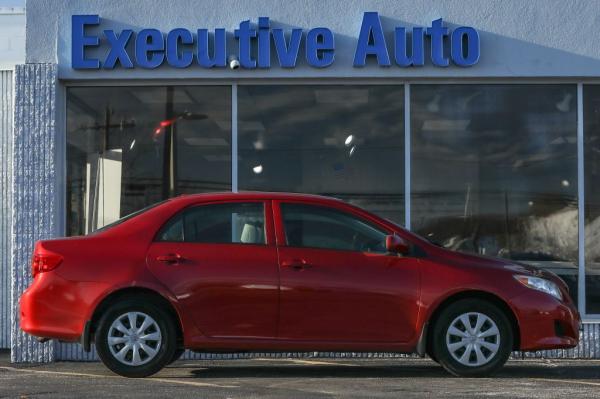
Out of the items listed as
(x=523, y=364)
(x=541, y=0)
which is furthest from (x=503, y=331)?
(x=541, y=0)

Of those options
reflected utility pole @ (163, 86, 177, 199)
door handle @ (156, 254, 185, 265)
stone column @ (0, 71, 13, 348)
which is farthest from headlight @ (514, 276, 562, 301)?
stone column @ (0, 71, 13, 348)

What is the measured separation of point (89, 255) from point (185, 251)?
0.78 metres

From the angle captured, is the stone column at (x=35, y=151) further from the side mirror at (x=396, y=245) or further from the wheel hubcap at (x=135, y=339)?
the side mirror at (x=396, y=245)

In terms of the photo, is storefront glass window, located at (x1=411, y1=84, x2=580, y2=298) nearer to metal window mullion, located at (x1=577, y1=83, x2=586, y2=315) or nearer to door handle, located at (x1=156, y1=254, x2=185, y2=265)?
metal window mullion, located at (x1=577, y1=83, x2=586, y2=315)

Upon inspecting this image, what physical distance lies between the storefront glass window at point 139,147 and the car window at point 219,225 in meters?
2.48

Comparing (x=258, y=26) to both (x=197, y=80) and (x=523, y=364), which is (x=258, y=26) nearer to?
(x=197, y=80)

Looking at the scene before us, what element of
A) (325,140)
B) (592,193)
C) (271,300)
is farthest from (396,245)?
(592,193)

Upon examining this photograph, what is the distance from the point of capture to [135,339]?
890cm

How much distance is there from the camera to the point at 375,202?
11797 millimetres

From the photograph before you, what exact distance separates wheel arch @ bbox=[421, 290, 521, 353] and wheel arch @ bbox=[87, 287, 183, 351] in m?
2.02

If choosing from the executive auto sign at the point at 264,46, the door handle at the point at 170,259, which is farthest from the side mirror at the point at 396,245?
the executive auto sign at the point at 264,46

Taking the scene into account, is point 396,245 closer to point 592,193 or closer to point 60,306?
point 60,306

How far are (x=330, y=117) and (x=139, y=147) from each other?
208cm

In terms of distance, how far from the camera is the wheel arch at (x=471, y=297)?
906cm
